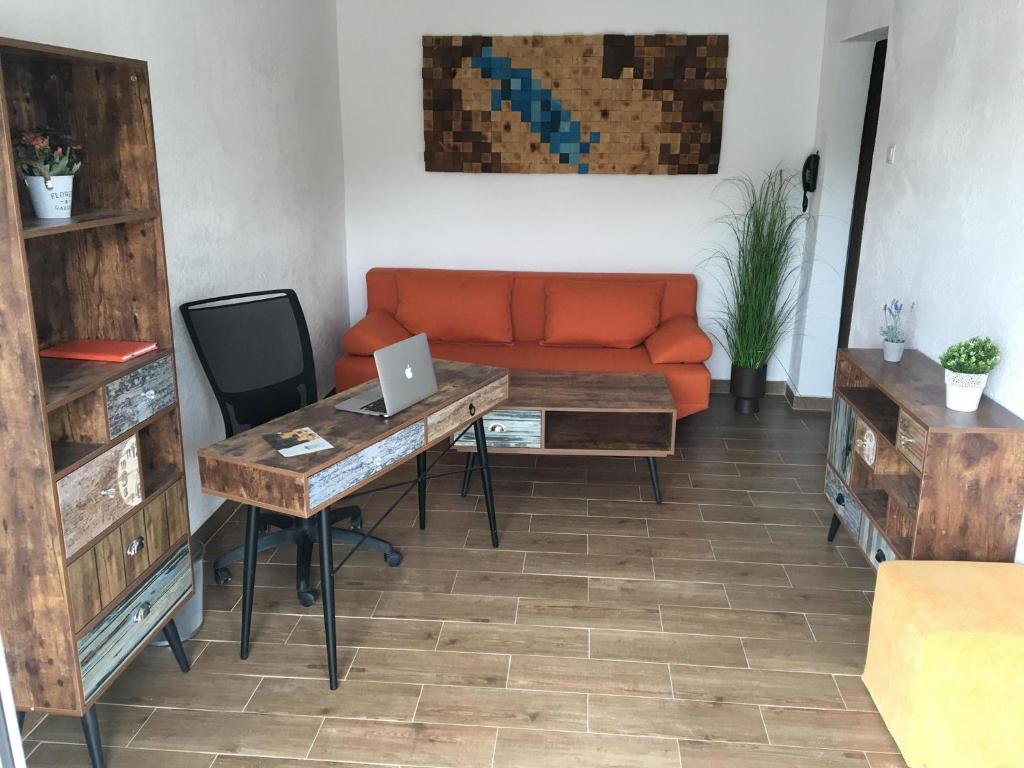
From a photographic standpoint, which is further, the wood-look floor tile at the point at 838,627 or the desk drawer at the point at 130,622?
the wood-look floor tile at the point at 838,627

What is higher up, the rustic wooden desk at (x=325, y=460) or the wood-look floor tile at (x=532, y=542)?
the rustic wooden desk at (x=325, y=460)

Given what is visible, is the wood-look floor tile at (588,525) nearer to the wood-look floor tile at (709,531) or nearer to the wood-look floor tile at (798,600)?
the wood-look floor tile at (709,531)

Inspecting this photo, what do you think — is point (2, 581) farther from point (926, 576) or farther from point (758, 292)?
point (758, 292)

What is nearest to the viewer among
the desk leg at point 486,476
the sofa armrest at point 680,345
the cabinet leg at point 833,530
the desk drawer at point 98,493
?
the desk drawer at point 98,493

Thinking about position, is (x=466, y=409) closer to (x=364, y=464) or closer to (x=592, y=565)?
(x=364, y=464)

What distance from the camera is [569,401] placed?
12.2ft

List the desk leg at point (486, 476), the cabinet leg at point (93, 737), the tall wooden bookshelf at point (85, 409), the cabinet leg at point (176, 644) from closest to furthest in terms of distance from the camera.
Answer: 1. the tall wooden bookshelf at point (85, 409)
2. the cabinet leg at point (93, 737)
3. the cabinet leg at point (176, 644)
4. the desk leg at point (486, 476)

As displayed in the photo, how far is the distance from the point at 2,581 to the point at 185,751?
674 mm

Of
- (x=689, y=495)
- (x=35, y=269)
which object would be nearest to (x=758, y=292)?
(x=689, y=495)

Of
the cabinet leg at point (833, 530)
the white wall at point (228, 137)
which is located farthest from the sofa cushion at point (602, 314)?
the cabinet leg at point (833, 530)

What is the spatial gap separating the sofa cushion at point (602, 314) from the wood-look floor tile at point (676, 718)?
260cm

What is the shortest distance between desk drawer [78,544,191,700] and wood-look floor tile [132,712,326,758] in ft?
0.85

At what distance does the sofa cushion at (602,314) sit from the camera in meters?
4.78

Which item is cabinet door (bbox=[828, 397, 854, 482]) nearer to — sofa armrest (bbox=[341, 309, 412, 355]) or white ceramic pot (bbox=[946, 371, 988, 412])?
white ceramic pot (bbox=[946, 371, 988, 412])
